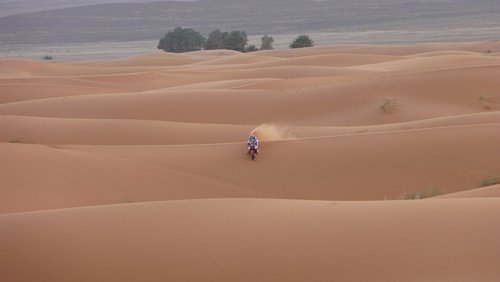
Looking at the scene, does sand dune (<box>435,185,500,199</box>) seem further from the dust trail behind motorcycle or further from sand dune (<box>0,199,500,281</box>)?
the dust trail behind motorcycle

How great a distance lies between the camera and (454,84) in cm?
2406

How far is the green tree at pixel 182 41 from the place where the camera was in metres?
72.0

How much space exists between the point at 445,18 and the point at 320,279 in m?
89.2

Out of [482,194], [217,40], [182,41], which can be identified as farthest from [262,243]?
[182,41]

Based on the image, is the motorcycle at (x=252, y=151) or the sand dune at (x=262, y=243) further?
the motorcycle at (x=252, y=151)

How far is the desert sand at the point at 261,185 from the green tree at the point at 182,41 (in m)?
40.9

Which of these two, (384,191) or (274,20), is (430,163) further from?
(274,20)

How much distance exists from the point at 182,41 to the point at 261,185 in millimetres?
Answer: 59396

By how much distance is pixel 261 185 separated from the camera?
1362 cm

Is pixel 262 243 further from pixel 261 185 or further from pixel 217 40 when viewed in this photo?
pixel 217 40

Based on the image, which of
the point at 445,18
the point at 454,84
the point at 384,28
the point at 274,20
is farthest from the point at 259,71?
the point at 274,20

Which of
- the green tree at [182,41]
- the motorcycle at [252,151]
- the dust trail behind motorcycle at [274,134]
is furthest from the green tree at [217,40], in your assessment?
the motorcycle at [252,151]

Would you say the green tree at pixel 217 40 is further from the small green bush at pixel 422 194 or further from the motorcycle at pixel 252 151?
the small green bush at pixel 422 194

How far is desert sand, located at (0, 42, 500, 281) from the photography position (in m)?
7.02
